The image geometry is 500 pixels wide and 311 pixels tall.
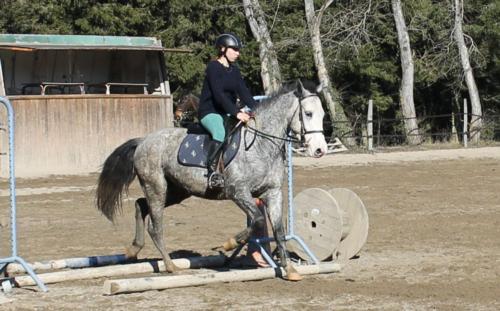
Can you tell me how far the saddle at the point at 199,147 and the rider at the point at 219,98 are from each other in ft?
0.28

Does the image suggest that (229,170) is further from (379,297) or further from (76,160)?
(76,160)

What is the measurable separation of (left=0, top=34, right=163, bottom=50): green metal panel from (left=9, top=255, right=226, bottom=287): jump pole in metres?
17.0

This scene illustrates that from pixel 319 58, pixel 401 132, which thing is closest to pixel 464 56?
pixel 401 132

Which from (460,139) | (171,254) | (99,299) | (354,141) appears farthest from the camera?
(460,139)

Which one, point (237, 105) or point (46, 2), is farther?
point (46, 2)

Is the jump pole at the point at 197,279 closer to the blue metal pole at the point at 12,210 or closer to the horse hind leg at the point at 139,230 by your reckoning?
the blue metal pole at the point at 12,210

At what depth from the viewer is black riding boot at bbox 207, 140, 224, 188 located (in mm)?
9398

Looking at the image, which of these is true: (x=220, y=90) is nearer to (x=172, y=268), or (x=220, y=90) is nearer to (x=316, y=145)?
(x=316, y=145)

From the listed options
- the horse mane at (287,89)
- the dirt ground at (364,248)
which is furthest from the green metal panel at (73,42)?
the horse mane at (287,89)

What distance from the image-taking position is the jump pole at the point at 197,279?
852 centimetres

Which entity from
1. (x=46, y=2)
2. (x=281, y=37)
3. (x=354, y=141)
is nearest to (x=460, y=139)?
(x=354, y=141)

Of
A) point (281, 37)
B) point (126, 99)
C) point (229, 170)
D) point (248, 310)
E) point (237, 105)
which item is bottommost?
point (248, 310)

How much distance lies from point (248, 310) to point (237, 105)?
2.67 m

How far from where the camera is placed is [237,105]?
9.74 metres
